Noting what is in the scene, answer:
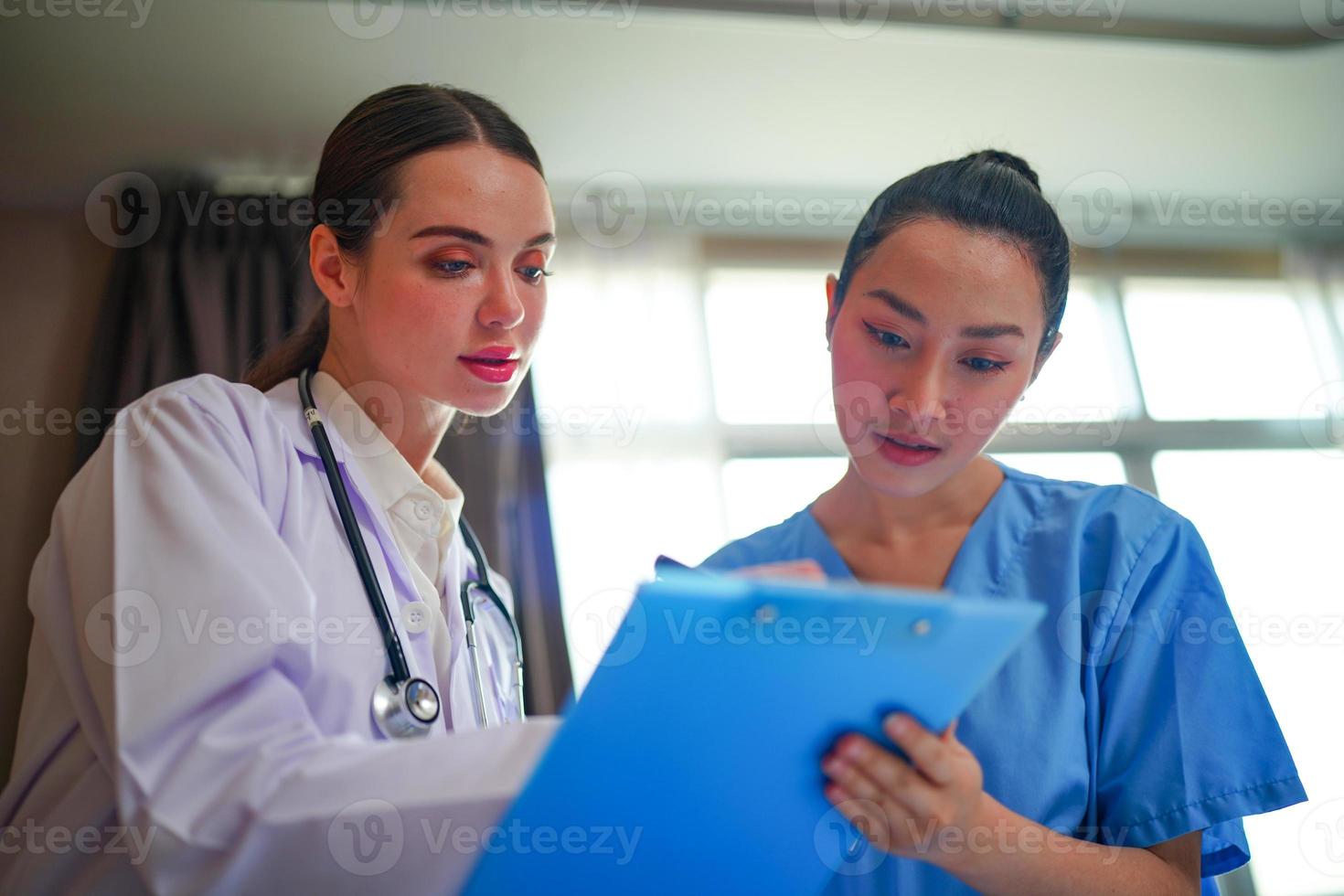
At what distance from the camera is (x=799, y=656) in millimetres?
675

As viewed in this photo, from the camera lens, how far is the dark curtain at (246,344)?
2.75 m

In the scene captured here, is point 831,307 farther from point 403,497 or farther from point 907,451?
point 403,497

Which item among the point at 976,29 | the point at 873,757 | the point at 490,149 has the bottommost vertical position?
the point at 873,757

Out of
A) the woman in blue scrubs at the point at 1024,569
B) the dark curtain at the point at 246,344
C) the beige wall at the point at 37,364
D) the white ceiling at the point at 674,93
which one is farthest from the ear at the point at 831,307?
the beige wall at the point at 37,364

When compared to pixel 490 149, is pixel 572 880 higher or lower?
lower

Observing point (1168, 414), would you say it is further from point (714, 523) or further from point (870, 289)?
point (870, 289)

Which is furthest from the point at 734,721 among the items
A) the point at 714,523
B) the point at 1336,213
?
the point at 1336,213

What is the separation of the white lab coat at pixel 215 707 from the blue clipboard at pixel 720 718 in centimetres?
7

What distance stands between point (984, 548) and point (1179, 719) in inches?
11.1

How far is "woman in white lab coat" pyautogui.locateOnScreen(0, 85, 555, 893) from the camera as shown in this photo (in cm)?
72

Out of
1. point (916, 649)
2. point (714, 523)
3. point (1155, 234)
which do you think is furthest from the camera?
point (1155, 234)

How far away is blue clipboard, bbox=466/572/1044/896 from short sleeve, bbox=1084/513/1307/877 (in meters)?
0.41

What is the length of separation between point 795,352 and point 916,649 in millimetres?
2810

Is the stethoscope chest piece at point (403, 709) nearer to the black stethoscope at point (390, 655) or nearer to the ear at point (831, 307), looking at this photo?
the black stethoscope at point (390, 655)
